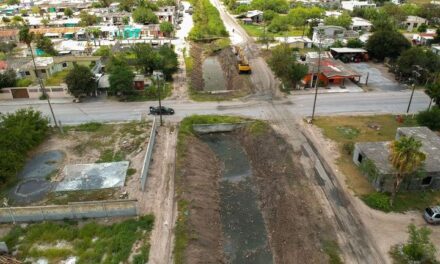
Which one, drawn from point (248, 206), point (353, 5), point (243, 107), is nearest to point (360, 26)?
point (353, 5)

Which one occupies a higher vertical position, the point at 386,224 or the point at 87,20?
the point at 87,20

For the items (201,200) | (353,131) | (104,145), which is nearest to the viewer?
(201,200)

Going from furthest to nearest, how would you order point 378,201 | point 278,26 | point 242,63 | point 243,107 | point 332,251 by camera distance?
point 278,26
point 242,63
point 243,107
point 378,201
point 332,251

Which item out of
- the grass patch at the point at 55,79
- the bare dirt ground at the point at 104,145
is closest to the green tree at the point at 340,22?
the grass patch at the point at 55,79

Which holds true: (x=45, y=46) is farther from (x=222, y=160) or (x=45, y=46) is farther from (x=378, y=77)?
(x=378, y=77)

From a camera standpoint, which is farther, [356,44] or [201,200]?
[356,44]

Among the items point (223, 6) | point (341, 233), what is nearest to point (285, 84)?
point (341, 233)

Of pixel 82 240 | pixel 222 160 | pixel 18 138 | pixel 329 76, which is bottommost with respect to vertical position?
pixel 222 160
